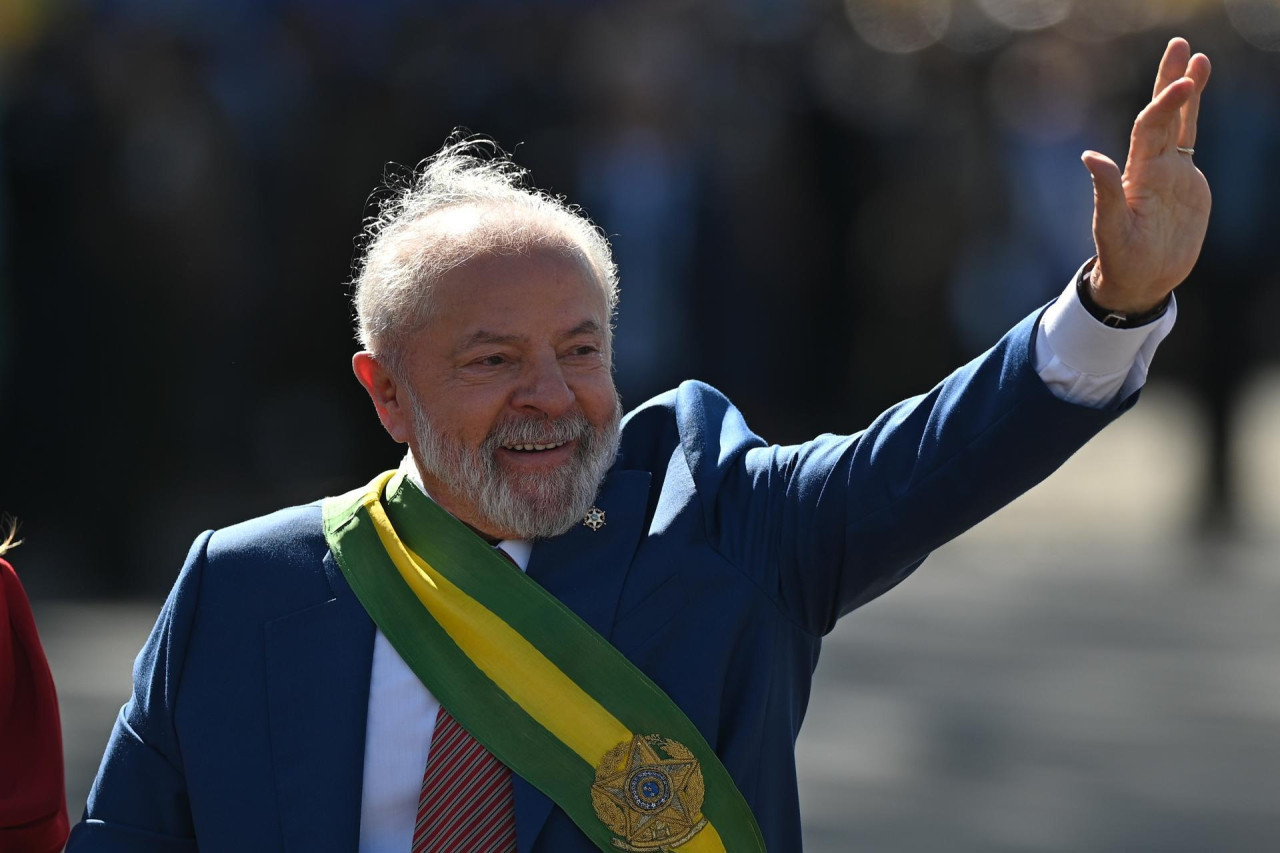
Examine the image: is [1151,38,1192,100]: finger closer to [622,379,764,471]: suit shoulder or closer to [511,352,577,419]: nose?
[622,379,764,471]: suit shoulder

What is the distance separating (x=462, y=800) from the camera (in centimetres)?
297

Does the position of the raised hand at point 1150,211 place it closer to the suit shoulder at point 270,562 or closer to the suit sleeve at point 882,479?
the suit sleeve at point 882,479

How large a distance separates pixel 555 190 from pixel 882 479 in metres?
8.07

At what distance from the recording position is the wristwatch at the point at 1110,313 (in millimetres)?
2691

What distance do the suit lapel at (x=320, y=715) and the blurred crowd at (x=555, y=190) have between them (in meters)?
5.52

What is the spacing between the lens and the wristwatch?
8.83ft

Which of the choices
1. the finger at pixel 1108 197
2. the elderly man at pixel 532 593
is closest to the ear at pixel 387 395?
the elderly man at pixel 532 593

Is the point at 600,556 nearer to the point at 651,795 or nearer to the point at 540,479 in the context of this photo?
the point at 540,479

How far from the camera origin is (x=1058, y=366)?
8.92 ft

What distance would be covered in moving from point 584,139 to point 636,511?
8.14 meters

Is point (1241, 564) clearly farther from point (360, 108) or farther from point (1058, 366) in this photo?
point (1058, 366)

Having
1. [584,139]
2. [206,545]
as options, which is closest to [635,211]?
[584,139]

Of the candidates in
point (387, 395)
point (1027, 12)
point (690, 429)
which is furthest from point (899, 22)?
point (690, 429)

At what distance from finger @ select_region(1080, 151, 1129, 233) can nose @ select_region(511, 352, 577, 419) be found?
819mm
